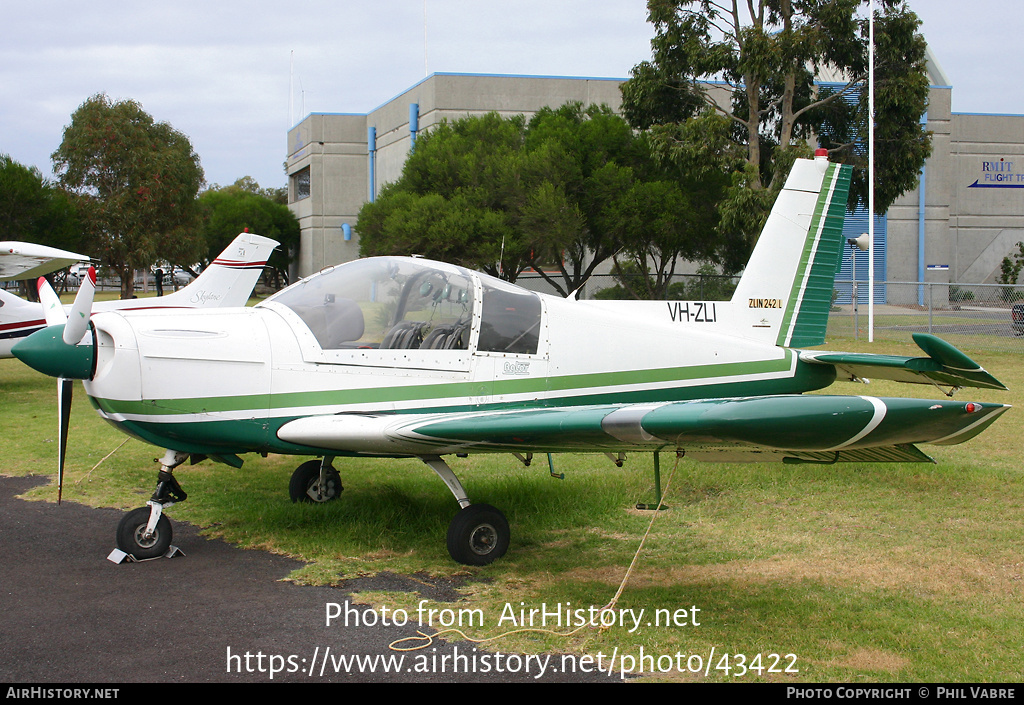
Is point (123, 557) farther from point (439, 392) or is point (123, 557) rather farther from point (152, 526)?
point (439, 392)

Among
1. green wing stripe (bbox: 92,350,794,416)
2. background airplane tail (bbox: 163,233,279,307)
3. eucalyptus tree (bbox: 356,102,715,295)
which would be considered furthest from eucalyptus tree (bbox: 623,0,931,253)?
green wing stripe (bbox: 92,350,794,416)

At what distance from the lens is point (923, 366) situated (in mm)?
4824

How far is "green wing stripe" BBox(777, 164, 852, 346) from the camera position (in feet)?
22.7

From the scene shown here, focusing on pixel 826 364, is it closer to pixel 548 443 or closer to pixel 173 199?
pixel 548 443

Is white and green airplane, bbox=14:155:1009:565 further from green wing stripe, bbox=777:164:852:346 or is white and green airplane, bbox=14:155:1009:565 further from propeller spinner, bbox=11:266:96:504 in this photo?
green wing stripe, bbox=777:164:852:346

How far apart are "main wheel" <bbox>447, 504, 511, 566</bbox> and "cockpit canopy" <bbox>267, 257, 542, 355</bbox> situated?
110 cm

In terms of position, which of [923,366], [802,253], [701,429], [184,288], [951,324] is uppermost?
[802,253]

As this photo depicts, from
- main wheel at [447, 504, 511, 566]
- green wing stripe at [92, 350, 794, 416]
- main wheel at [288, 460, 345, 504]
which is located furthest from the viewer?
main wheel at [288, 460, 345, 504]

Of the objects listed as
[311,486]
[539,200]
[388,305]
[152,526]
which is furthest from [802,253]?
[539,200]

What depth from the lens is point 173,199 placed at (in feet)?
103

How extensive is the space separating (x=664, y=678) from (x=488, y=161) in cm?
2443

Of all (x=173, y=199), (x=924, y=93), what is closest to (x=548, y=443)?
(x=924, y=93)

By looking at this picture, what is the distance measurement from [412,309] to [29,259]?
38.2ft

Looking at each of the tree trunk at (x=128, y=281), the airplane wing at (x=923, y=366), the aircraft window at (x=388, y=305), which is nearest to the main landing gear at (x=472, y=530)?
the aircraft window at (x=388, y=305)
